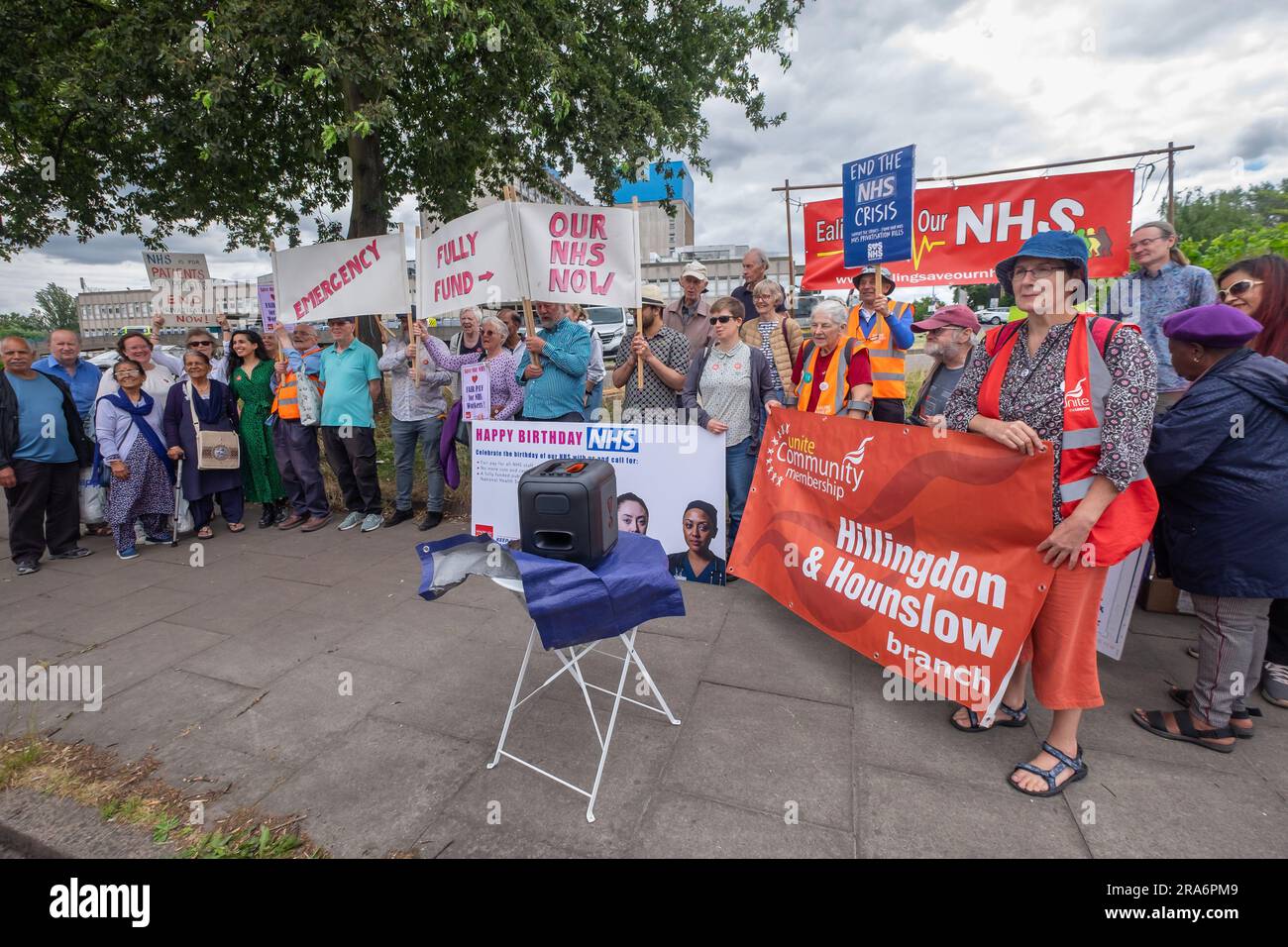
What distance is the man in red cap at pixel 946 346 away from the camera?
451 centimetres

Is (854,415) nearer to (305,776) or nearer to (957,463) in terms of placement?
(957,463)

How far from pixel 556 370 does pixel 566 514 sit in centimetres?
296

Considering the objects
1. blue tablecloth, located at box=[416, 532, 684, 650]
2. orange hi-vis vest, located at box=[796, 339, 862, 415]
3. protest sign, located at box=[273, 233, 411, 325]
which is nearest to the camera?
blue tablecloth, located at box=[416, 532, 684, 650]

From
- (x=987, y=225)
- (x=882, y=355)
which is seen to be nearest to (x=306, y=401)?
(x=882, y=355)

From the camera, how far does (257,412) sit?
6.46m

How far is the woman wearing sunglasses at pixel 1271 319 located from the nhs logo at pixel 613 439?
3422 mm

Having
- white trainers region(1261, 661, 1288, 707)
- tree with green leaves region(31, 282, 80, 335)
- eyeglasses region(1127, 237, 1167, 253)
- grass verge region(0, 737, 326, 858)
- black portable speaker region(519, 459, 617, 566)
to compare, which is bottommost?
grass verge region(0, 737, 326, 858)

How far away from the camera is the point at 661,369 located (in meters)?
4.76

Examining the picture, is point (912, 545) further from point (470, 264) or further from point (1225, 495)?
point (470, 264)

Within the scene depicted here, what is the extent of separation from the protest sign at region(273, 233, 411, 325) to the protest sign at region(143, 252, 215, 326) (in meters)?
2.62

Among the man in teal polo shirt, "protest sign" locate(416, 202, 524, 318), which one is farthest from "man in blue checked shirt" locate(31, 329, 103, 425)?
"protest sign" locate(416, 202, 524, 318)

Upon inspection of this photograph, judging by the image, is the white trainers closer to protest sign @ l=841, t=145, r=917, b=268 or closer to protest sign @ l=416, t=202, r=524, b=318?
protest sign @ l=841, t=145, r=917, b=268

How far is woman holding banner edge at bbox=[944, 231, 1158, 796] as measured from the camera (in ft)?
7.27

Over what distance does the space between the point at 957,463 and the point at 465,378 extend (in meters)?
3.92
